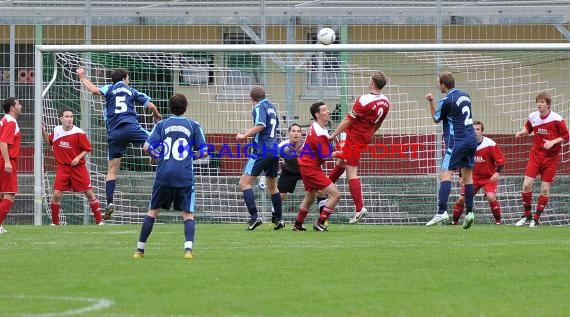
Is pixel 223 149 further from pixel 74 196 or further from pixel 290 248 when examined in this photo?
pixel 290 248

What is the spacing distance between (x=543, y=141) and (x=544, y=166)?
39 cm

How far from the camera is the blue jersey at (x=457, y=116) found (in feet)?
53.1

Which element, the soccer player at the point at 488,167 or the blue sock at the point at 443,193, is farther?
the soccer player at the point at 488,167

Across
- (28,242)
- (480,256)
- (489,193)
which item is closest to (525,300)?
(480,256)

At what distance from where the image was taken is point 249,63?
20.1 metres

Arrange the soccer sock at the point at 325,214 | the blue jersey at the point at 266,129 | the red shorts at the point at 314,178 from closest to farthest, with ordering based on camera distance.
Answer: the red shorts at the point at 314,178 < the soccer sock at the point at 325,214 < the blue jersey at the point at 266,129

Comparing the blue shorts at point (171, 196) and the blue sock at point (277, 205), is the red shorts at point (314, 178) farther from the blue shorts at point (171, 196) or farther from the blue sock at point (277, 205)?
the blue shorts at point (171, 196)

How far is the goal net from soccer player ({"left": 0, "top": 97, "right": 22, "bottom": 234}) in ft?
11.4

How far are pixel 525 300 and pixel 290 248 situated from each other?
4.56 metres

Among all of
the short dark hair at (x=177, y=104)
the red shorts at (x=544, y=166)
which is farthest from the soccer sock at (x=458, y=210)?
the short dark hair at (x=177, y=104)

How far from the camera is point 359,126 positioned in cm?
1609

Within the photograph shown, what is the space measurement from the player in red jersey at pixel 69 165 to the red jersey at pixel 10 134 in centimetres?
235

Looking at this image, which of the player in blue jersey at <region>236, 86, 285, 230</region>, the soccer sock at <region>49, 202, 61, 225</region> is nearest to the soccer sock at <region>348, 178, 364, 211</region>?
the player in blue jersey at <region>236, 86, 285, 230</region>

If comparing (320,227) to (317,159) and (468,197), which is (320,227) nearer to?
(317,159)
